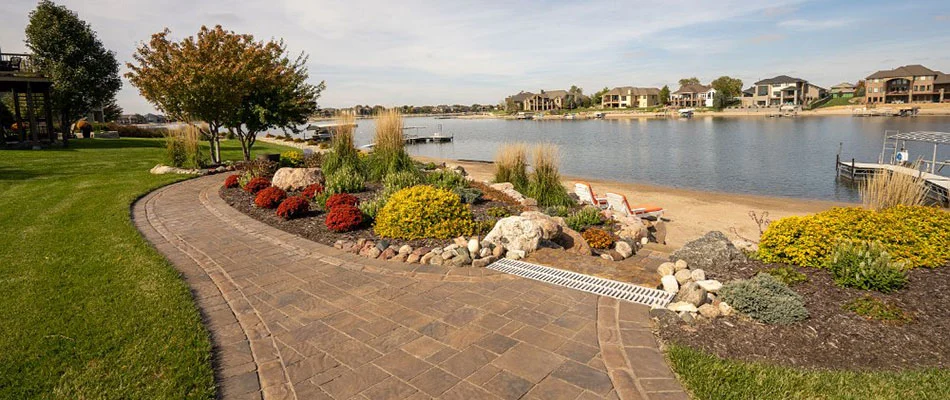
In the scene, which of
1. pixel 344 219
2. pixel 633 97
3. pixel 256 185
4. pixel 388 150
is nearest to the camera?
pixel 344 219

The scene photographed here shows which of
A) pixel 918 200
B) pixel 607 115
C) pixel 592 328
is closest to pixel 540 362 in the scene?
pixel 592 328

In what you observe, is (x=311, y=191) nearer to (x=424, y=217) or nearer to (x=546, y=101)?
(x=424, y=217)

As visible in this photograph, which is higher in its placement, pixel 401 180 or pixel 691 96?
pixel 691 96

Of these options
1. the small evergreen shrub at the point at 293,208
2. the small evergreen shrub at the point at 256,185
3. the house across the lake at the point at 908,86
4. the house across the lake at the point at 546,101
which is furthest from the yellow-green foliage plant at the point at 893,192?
the house across the lake at the point at 546,101

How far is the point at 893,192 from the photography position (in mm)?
6297

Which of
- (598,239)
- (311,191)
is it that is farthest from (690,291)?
(311,191)

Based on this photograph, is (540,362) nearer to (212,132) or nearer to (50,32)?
(212,132)

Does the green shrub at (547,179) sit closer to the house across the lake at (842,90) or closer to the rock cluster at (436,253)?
the rock cluster at (436,253)

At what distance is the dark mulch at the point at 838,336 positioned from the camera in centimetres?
333

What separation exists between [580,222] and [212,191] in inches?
313

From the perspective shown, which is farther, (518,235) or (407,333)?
(518,235)

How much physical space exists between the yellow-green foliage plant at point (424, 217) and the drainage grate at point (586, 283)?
121 cm

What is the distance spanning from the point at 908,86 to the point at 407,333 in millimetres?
100644

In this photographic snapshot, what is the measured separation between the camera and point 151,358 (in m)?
3.35
